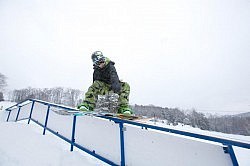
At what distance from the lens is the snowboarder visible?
4.38 metres

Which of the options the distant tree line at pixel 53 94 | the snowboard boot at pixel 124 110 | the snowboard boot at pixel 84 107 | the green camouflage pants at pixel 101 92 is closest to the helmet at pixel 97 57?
the green camouflage pants at pixel 101 92

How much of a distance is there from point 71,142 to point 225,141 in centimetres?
339

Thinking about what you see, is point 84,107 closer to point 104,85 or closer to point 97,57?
point 104,85

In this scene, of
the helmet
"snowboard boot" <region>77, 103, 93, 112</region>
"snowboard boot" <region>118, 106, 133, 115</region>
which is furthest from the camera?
the helmet

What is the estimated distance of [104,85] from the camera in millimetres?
4910

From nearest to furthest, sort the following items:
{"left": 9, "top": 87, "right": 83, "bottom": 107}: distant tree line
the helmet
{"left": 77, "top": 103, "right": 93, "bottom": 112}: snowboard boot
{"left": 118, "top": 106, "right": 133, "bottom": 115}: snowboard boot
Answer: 1. {"left": 77, "top": 103, "right": 93, "bottom": 112}: snowboard boot
2. {"left": 118, "top": 106, "right": 133, "bottom": 115}: snowboard boot
3. the helmet
4. {"left": 9, "top": 87, "right": 83, "bottom": 107}: distant tree line

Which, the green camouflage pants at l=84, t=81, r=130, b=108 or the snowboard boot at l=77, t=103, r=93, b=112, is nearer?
the snowboard boot at l=77, t=103, r=93, b=112

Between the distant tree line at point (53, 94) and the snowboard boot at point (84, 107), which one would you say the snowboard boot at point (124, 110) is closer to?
the snowboard boot at point (84, 107)

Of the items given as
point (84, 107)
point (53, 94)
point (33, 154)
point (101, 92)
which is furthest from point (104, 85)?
point (53, 94)

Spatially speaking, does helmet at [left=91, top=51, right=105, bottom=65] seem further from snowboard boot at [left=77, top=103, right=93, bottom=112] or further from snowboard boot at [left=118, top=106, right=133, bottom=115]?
snowboard boot at [left=118, top=106, right=133, bottom=115]

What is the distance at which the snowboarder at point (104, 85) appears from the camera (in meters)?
4.38

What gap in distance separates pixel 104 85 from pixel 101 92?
0.28 metres

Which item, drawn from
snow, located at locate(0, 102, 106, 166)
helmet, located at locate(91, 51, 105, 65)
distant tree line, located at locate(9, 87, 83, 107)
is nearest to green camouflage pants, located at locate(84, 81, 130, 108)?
helmet, located at locate(91, 51, 105, 65)

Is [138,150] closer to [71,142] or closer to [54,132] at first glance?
[71,142]
